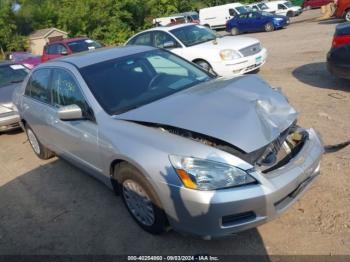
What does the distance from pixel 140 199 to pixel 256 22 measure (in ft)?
74.9

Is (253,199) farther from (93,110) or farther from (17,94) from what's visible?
(17,94)

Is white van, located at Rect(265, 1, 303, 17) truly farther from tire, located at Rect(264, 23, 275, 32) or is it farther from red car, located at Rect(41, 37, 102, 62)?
red car, located at Rect(41, 37, 102, 62)

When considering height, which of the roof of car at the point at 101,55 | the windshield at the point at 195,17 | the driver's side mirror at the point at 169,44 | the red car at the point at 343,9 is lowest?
the windshield at the point at 195,17

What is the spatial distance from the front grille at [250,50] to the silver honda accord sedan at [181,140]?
4528 mm

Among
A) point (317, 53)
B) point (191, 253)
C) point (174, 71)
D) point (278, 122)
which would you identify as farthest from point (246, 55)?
point (191, 253)

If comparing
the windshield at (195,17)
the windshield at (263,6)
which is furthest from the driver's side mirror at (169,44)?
the windshield at (263,6)

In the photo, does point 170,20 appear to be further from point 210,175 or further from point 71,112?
point 210,175

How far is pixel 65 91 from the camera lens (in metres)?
4.39

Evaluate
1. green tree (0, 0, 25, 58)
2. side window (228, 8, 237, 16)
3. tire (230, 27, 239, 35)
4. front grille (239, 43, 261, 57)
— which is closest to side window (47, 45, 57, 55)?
front grille (239, 43, 261, 57)

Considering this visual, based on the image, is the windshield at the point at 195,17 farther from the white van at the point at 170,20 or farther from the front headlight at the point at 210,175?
the front headlight at the point at 210,175

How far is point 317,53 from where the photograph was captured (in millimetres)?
10812

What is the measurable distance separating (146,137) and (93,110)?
81 centimetres

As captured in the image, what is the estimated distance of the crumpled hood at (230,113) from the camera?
123 inches

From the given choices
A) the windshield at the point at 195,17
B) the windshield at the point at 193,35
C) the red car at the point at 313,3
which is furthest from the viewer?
the red car at the point at 313,3
